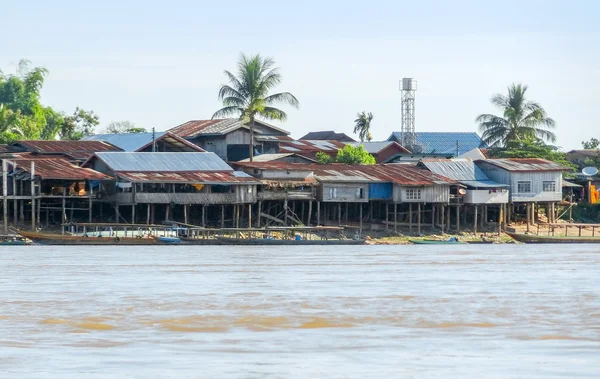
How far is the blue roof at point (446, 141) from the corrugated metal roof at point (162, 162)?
2179cm

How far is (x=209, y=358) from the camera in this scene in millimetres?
16578

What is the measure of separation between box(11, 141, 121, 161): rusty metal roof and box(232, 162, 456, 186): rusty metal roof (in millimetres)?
6504

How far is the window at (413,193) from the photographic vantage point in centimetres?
5550

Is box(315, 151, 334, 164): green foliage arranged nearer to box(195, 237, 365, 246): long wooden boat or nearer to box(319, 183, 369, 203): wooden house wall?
box(319, 183, 369, 203): wooden house wall

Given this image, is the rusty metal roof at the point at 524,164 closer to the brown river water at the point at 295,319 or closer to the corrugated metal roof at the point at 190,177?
the corrugated metal roof at the point at 190,177

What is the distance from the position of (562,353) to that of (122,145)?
44737 millimetres

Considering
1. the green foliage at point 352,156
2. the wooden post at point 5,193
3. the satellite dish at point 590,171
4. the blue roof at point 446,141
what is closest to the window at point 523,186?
the green foliage at point 352,156

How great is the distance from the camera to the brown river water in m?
16.0

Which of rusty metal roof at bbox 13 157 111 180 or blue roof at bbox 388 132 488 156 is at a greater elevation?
blue roof at bbox 388 132 488 156

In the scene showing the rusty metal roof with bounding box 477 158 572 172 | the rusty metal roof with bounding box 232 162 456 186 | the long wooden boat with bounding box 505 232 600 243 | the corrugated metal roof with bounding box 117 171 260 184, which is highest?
the rusty metal roof with bounding box 477 158 572 172

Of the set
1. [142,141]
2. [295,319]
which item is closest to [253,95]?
[142,141]

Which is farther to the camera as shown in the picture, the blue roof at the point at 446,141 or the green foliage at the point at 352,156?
the blue roof at the point at 446,141

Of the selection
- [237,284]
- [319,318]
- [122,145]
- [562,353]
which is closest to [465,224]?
[122,145]

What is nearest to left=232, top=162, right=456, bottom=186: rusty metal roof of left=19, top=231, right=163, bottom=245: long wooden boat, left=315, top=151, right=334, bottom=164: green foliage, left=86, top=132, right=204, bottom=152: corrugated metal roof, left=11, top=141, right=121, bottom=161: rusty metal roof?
left=86, top=132, right=204, bottom=152: corrugated metal roof
